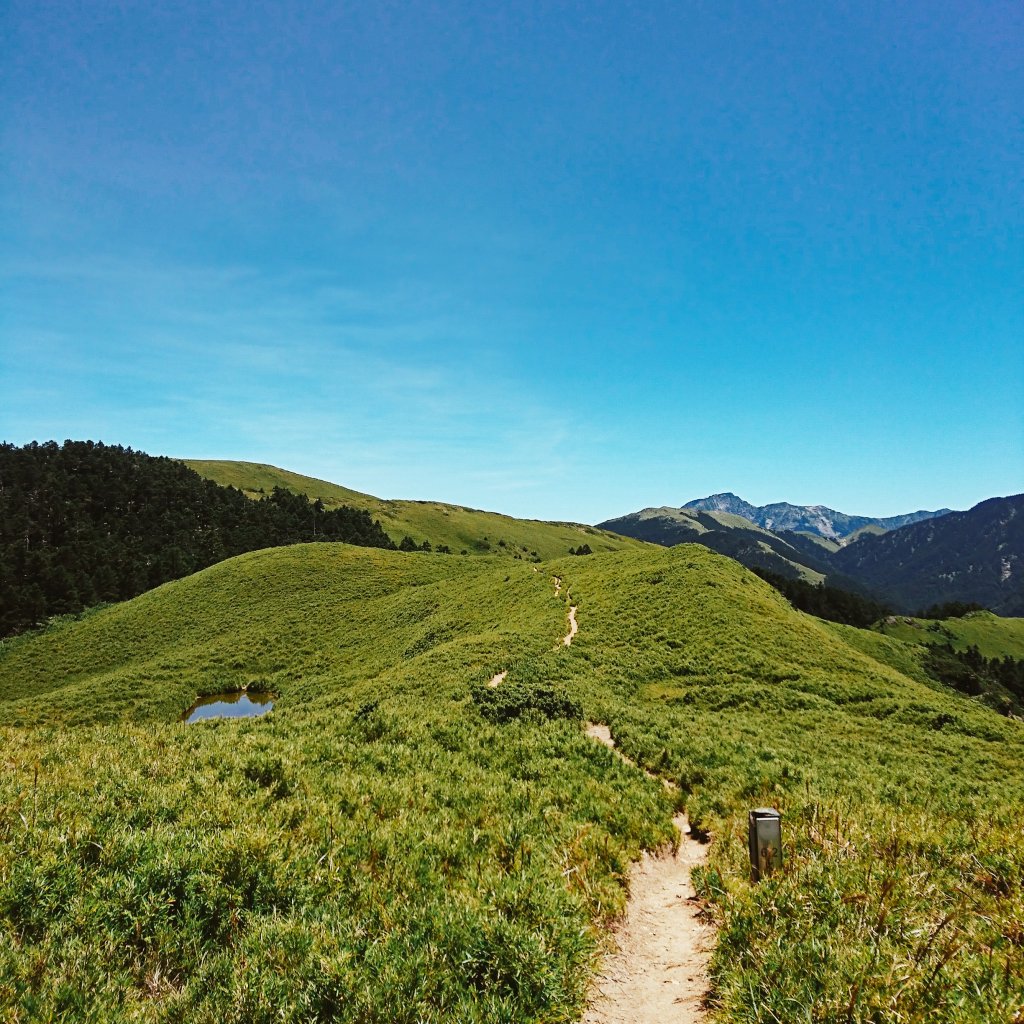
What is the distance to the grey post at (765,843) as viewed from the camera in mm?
8211

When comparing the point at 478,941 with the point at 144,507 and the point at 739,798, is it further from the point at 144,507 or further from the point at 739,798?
the point at 144,507

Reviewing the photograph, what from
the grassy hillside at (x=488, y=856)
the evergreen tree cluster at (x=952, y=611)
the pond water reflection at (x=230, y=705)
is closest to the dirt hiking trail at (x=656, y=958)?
the grassy hillside at (x=488, y=856)

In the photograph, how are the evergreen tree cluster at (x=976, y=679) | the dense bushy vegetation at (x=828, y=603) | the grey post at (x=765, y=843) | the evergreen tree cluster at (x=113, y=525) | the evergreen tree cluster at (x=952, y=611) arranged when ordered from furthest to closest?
the evergreen tree cluster at (x=952, y=611), the dense bushy vegetation at (x=828, y=603), the evergreen tree cluster at (x=113, y=525), the evergreen tree cluster at (x=976, y=679), the grey post at (x=765, y=843)

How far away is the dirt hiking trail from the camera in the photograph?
6.31 m

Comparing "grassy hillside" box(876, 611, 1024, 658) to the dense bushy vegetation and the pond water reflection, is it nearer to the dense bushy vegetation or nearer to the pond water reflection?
the dense bushy vegetation

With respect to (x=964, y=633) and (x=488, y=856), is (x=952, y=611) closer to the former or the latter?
(x=964, y=633)

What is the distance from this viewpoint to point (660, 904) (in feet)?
29.4

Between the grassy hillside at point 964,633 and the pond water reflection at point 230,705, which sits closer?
the pond water reflection at point 230,705

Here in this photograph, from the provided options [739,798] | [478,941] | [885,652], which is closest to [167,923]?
[478,941]

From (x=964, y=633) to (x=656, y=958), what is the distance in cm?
15011

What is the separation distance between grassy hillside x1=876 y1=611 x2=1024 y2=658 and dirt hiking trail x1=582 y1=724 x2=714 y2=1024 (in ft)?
405

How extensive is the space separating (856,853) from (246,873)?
9.31 meters

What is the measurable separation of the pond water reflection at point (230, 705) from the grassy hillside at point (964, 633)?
116049mm

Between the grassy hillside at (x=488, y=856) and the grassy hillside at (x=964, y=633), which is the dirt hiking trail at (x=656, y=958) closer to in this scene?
the grassy hillside at (x=488, y=856)
